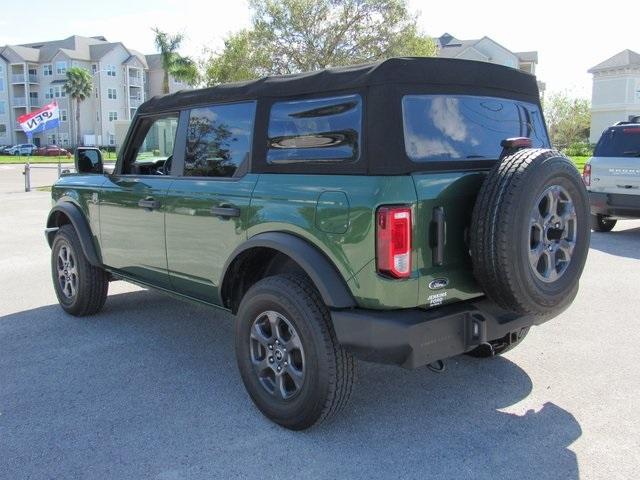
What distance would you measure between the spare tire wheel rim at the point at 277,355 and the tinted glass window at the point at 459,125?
1183 millimetres

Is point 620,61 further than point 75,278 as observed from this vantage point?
Yes

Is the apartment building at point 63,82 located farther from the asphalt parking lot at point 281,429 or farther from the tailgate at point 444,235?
the tailgate at point 444,235

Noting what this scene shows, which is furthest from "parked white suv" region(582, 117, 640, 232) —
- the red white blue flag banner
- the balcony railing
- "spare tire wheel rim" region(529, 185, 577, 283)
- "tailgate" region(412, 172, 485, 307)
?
the balcony railing

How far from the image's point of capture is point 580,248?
134 inches

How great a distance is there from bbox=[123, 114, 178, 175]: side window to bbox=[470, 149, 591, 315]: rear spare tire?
2478 mm

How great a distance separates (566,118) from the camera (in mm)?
51938

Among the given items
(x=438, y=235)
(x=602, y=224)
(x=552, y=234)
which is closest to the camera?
(x=438, y=235)

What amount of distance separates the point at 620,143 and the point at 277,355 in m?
8.38

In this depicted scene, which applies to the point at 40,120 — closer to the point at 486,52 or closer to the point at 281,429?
the point at 281,429

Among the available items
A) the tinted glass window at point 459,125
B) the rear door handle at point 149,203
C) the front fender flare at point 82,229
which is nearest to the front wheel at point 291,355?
the tinted glass window at point 459,125

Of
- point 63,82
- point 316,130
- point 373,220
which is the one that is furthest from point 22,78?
point 373,220

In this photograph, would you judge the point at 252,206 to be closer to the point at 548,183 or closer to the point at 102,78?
the point at 548,183

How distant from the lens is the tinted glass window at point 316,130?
126 inches

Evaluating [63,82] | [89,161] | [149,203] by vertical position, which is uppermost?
[63,82]
